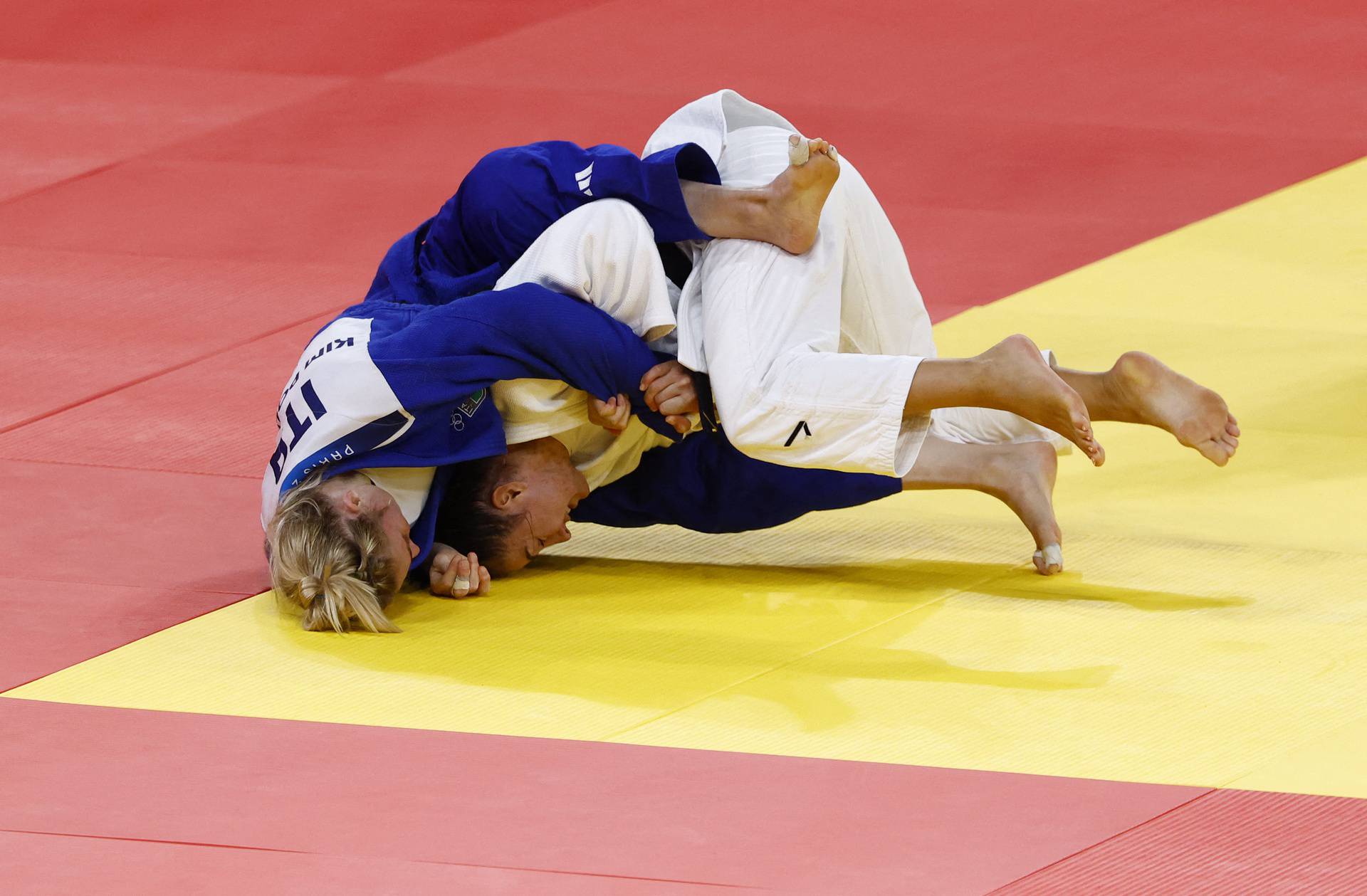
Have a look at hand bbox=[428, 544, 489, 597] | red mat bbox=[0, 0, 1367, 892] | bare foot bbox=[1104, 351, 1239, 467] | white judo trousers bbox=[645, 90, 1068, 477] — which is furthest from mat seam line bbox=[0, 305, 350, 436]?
bare foot bbox=[1104, 351, 1239, 467]

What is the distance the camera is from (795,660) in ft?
13.0

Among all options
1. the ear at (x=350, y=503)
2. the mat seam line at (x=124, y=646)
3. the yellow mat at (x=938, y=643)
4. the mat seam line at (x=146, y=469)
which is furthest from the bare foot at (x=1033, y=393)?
the mat seam line at (x=146, y=469)

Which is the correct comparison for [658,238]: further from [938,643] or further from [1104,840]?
[1104,840]

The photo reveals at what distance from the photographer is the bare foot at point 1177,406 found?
3.94m

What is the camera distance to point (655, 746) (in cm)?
357

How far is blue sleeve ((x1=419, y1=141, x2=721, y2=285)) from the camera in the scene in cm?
430

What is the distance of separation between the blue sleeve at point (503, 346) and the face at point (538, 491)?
0.64ft

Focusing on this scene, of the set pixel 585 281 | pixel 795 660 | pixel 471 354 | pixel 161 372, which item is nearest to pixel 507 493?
pixel 471 354

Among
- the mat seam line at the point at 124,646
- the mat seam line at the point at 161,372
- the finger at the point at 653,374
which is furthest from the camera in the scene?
the mat seam line at the point at 161,372

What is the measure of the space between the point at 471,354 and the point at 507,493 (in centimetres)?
33

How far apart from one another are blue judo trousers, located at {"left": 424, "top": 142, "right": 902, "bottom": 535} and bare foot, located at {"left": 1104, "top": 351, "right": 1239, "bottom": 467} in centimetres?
61

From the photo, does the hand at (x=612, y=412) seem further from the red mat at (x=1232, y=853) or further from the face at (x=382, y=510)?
the red mat at (x=1232, y=853)

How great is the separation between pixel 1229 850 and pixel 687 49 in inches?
292

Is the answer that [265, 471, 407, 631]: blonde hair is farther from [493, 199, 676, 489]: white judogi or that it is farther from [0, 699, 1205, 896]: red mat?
[0, 699, 1205, 896]: red mat
